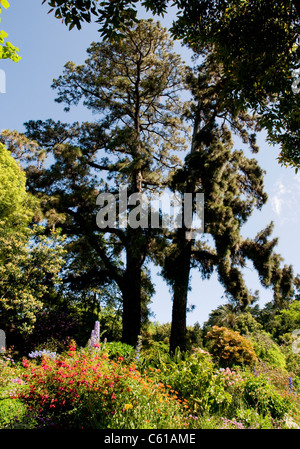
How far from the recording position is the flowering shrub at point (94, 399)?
330cm

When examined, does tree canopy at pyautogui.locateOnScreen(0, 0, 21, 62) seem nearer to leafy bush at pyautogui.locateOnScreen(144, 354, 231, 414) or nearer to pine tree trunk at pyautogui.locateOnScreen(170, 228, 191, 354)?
leafy bush at pyautogui.locateOnScreen(144, 354, 231, 414)

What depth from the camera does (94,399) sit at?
3.52 meters

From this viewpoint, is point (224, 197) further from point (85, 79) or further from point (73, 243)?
point (85, 79)

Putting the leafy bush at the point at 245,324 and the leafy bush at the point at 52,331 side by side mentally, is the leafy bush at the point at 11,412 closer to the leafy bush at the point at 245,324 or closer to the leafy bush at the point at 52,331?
the leafy bush at the point at 52,331

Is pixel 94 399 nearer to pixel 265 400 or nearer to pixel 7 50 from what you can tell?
pixel 265 400

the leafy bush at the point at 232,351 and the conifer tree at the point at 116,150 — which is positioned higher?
the conifer tree at the point at 116,150

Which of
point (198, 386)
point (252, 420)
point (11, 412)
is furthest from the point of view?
point (198, 386)

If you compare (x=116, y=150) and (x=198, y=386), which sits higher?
(x=116, y=150)

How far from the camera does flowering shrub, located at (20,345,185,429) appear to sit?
3.30 m

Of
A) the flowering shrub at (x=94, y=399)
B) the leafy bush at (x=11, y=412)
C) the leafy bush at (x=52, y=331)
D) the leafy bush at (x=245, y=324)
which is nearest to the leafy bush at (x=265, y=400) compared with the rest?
the flowering shrub at (x=94, y=399)

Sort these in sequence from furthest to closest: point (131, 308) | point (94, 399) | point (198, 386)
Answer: point (131, 308) < point (198, 386) < point (94, 399)

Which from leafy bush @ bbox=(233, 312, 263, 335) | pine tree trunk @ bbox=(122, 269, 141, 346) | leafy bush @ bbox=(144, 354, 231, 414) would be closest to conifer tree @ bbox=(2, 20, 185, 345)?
pine tree trunk @ bbox=(122, 269, 141, 346)

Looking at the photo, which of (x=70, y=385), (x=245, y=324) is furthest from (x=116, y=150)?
(x=245, y=324)
